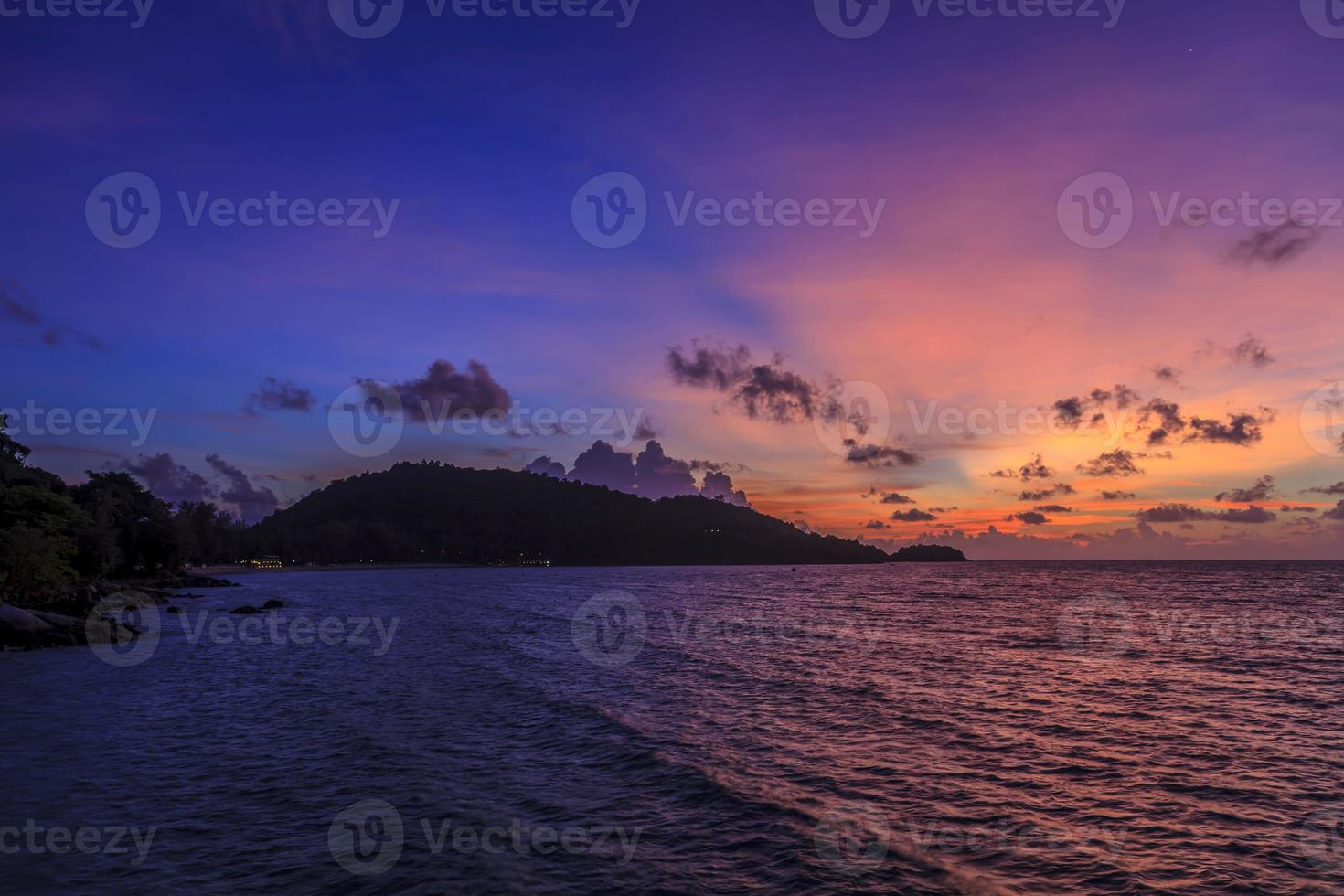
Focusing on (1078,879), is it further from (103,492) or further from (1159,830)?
(103,492)

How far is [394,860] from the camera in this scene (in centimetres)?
1723

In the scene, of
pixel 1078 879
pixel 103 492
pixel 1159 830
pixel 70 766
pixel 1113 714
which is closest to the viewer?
pixel 1078 879

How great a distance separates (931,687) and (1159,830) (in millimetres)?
22055

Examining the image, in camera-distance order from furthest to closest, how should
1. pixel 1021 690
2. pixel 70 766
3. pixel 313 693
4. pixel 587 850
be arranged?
pixel 1021 690
pixel 313 693
pixel 70 766
pixel 587 850

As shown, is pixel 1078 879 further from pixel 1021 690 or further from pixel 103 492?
pixel 103 492

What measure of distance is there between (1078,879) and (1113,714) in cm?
2200

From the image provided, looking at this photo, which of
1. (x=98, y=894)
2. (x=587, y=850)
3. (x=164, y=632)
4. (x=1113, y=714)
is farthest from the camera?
(x=164, y=632)

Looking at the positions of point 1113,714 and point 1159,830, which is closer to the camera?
point 1159,830

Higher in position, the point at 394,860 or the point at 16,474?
the point at 16,474

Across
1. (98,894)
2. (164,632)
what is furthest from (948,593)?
(98,894)

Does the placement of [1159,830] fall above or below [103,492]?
below

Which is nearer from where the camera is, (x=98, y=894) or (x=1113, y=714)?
(x=98, y=894)

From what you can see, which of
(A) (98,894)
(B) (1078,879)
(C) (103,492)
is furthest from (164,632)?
(C) (103,492)

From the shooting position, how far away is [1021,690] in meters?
41.4
